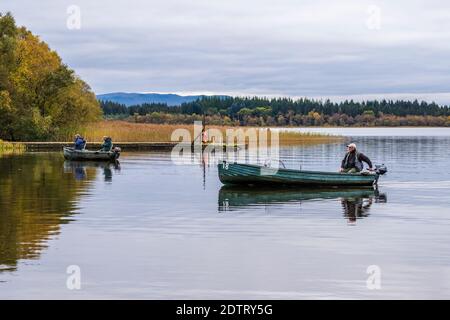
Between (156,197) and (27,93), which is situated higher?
(27,93)

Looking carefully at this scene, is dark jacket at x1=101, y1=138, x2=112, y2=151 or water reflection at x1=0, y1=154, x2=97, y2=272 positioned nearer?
water reflection at x1=0, y1=154, x2=97, y2=272

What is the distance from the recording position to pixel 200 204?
30.6 meters

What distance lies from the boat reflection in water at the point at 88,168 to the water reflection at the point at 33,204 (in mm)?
57

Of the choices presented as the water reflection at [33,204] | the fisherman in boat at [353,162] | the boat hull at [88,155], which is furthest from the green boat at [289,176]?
the boat hull at [88,155]

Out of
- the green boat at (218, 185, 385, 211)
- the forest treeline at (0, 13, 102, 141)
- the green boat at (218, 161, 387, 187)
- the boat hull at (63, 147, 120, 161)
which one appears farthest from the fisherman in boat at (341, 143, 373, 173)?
the forest treeline at (0, 13, 102, 141)

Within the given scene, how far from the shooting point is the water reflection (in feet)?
64.3

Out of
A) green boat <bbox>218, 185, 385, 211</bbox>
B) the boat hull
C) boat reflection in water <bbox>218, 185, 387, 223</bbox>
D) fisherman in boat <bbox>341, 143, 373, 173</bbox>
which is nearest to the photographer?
boat reflection in water <bbox>218, 185, 387, 223</bbox>

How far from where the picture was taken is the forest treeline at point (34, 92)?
78.2 metres

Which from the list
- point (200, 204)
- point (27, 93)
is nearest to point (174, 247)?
point (200, 204)

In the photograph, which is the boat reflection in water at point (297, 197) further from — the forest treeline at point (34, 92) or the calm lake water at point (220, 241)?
the forest treeline at point (34, 92)

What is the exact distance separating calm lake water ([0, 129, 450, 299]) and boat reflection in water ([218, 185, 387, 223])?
52 mm

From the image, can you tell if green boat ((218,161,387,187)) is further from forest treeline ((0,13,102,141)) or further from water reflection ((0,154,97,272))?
forest treeline ((0,13,102,141))
